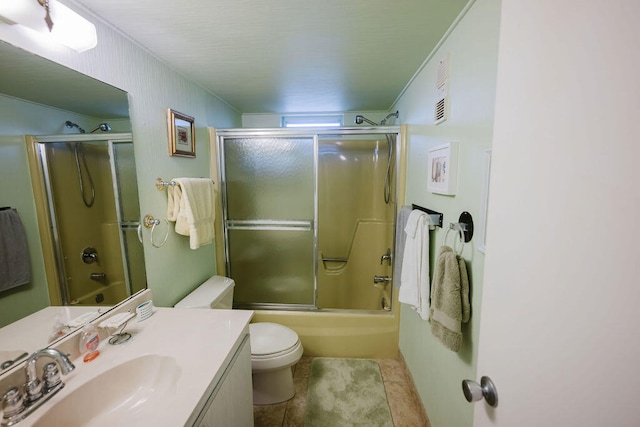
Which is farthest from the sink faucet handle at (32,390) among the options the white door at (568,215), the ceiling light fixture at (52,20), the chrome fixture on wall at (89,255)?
the white door at (568,215)

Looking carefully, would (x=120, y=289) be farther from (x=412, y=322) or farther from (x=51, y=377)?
(x=412, y=322)

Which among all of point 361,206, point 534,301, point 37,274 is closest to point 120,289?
point 37,274

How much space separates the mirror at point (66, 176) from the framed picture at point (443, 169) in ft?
5.27

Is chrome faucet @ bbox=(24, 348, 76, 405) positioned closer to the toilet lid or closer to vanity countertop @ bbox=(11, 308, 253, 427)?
vanity countertop @ bbox=(11, 308, 253, 427)

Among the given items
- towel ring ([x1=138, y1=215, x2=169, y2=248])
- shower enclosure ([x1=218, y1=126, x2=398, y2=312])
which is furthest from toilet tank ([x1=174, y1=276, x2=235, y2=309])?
towel ring ([x1=138, y1=215, x2=169, y2=248])

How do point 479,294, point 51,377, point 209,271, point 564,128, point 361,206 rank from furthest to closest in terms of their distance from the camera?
1. point 361,206
2. point 209,271
3. point 479,294
4. point 51,377
5. point 564,128

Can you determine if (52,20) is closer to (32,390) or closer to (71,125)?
(71,125)

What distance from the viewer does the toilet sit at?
157 cm

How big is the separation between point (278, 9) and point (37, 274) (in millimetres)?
1390

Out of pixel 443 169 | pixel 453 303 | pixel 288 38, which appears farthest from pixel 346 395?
pixel 288 38

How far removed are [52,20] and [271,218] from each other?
1.64 m

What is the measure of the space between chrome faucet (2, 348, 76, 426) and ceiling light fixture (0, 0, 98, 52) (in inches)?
42.4

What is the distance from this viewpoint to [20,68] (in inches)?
32.7

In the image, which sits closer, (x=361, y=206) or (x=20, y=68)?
(x=20, y=68)
